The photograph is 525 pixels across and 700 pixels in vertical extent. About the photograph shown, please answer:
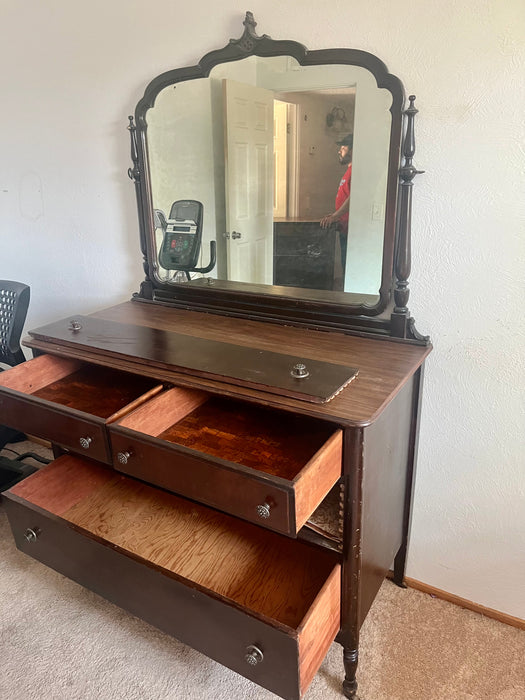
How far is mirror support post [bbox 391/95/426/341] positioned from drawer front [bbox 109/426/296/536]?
2.02 feet

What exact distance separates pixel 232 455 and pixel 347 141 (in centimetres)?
84

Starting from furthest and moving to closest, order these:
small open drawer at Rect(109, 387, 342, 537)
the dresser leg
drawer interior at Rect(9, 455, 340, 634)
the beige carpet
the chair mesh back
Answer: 1. the chair mesh back
2. the dresser leg
3. the beige carpet
4. drawer interior at Rect(9, 455, 340, 634)
5. small open drawer at Rect(109, 387, 342, 537)

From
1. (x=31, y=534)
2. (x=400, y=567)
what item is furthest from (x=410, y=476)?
(x=31, y=534)

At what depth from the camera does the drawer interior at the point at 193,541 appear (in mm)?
1219

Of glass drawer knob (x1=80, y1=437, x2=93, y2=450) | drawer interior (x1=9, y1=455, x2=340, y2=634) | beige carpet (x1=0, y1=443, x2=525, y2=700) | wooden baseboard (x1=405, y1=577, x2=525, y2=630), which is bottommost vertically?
beige carpet (x1=0, y1=443, x2=525, y2=700)

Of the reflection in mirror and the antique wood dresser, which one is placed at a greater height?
the reflection in mirror

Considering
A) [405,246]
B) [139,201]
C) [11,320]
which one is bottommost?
[11,320]

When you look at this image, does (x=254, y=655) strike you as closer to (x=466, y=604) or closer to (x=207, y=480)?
(x=207, y=480)

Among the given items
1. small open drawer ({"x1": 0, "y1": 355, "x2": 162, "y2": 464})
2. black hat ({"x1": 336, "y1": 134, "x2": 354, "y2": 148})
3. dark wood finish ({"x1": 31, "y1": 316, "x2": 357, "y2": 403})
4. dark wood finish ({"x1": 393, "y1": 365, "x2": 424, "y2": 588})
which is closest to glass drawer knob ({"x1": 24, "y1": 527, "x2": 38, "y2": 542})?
small open drawer ({"x1": 0, "y1": 355, "x2": 162, "y2": 464})

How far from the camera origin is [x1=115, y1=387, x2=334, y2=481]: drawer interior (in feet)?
3.85

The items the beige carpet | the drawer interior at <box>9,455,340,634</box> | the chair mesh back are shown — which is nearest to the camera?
the drawer interior at <box>9,455,340,634</box>

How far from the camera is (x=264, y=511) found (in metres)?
1.00

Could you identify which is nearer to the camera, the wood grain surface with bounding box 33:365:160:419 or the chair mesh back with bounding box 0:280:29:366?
the wood grain surface with bounding box 33:365:160:419

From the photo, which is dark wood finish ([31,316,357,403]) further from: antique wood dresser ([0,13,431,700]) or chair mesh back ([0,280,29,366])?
chair mesh back ([0,280,29,366])
